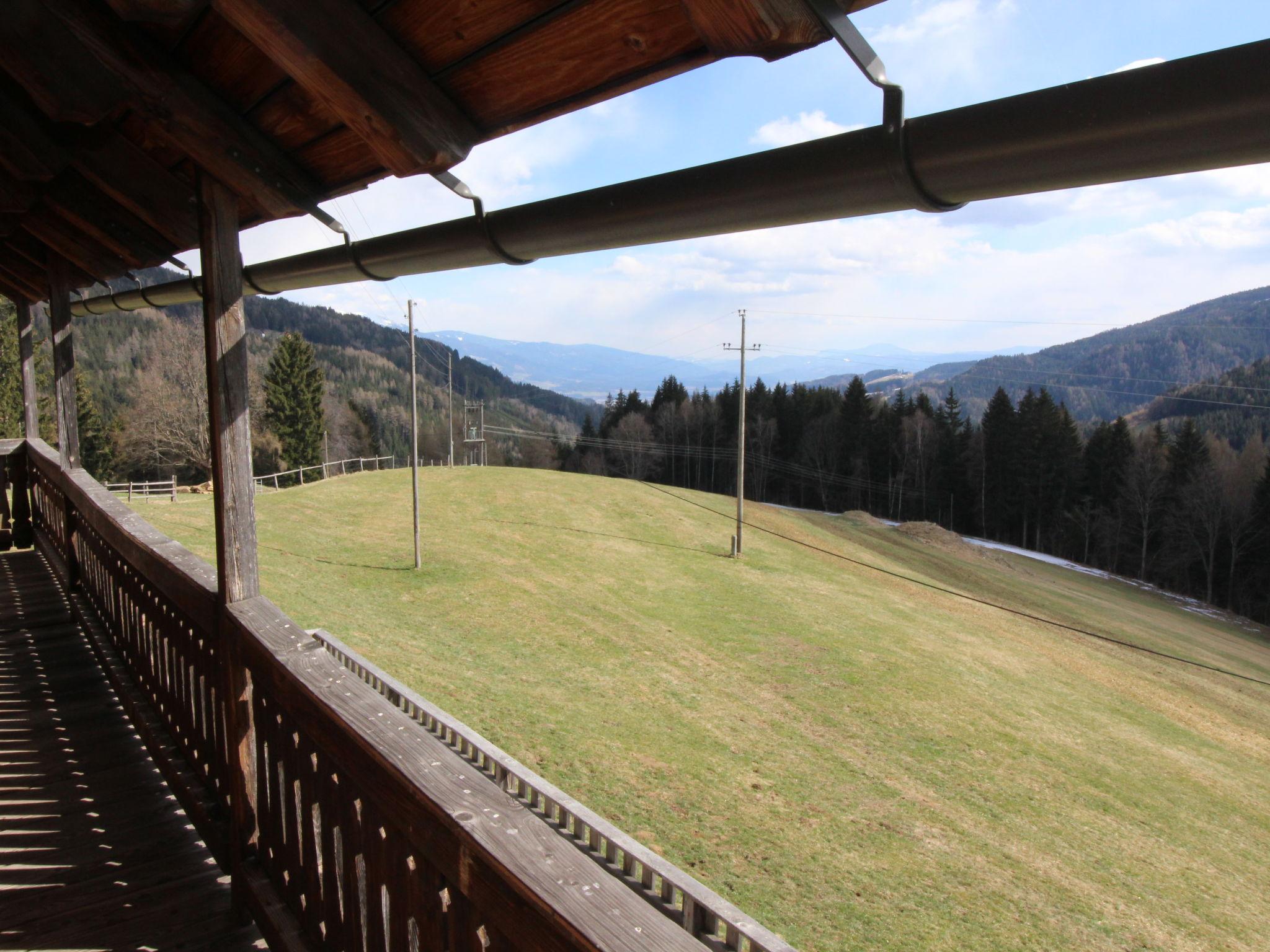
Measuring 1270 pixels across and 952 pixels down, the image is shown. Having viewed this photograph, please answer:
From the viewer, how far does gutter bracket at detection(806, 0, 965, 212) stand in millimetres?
1174

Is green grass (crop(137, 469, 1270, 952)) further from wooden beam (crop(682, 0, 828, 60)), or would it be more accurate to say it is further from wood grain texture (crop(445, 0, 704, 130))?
wooden beam (crop(682, 0, 828, 60))

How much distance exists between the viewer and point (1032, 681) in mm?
17547

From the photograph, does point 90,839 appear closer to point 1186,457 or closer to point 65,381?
point 65,381

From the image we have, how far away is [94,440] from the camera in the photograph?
39000 millimetres

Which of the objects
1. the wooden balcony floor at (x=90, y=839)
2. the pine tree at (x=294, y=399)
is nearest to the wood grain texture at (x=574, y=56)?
the wooden balcony floor at (x=90, y=839)

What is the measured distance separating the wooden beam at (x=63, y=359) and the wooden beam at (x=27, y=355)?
1155 millimetres

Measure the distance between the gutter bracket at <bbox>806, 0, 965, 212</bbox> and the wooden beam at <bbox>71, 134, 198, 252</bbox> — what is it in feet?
9.28

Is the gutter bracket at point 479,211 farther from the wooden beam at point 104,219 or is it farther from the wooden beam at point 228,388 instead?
the wooden beam at point 104,219

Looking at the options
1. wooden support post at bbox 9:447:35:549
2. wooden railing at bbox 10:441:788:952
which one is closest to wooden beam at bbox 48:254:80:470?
wooden support post at bbox 9:447:35:549

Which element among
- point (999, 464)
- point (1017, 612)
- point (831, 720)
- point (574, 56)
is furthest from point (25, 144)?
point (999, 464)

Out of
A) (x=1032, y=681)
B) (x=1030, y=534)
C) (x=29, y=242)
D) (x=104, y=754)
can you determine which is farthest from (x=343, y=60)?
(x=1030, y=534)

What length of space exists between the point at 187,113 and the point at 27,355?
6807 mm

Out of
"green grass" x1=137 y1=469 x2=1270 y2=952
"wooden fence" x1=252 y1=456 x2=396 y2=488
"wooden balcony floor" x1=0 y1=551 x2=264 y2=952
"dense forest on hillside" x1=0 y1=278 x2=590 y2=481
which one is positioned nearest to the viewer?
"wooden balcony floor" x1=0 y1=551 x2=264 y2=952

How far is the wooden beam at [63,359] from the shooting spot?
5.72 m
